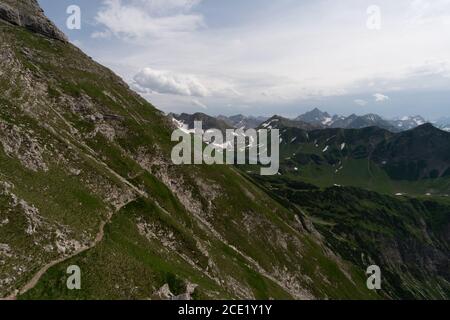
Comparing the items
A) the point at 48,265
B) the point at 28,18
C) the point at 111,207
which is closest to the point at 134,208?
the point at 111,207

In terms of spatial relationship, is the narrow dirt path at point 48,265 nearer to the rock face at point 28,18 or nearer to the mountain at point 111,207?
the mountain at point 111,207

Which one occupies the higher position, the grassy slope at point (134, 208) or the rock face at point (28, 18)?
the rock face at point (28, 18)

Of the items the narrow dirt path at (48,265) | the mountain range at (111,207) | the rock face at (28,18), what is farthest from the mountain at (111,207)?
the rock face at (28,18)

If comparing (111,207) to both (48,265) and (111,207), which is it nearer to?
(111,207)

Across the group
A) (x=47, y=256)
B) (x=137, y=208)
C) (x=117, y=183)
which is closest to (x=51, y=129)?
(x=117, y=183)

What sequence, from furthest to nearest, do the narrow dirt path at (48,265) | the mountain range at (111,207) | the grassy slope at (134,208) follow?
the grassy slope at (134,208)
the mountain range at (111,207)
the narrow dirt path at (48,265)
